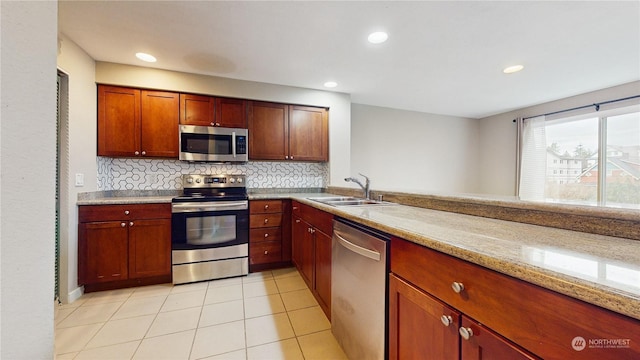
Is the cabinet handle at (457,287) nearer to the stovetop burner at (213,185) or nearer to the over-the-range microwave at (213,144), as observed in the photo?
the stovetop burner at (213,185)

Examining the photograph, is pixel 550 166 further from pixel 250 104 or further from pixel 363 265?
pixel 250 104

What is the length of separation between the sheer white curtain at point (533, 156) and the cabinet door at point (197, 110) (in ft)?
17.1

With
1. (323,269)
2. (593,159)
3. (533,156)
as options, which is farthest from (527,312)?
(533,156)

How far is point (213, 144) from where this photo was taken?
296 centimetres

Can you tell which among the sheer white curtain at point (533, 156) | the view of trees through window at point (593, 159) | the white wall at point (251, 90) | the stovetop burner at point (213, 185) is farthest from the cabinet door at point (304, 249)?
the sheer white curtain at point (533, 156)

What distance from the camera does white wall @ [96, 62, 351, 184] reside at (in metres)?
2.66

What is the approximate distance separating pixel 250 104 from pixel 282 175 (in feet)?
3.54

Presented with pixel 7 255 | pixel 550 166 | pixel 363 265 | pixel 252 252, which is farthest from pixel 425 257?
pixel 550 166

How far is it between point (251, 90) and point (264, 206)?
1507mm

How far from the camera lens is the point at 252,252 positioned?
2.81 m

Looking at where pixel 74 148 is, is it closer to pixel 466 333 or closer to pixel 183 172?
pixel 183 172

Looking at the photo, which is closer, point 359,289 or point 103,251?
point 359,289

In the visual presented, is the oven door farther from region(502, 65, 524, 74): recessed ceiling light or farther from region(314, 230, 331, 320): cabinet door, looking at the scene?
region(502, 65, 524, 74): recessed ceiling light

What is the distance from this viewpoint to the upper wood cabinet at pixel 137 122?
2629 mm
